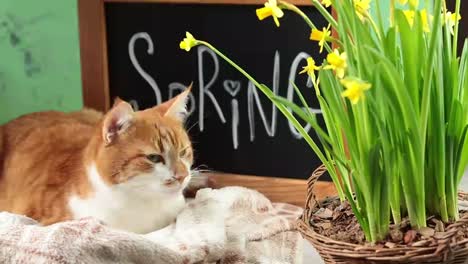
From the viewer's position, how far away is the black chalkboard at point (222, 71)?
143 centimetres

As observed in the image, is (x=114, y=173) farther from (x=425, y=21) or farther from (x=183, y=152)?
(x=425, y=21)

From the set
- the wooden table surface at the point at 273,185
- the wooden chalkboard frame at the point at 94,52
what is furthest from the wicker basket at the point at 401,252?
the wooden chalkboard frame at the point at 94,52

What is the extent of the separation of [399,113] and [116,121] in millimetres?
557

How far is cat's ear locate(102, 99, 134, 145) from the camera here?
4.00 feet

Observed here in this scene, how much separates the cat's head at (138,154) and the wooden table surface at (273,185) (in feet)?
0.74

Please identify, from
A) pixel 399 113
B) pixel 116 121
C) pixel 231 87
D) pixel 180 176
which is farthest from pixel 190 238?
pixel 399 113

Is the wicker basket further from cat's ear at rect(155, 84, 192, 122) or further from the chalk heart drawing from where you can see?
the chalk heart drawing

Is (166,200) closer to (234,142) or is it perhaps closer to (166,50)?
(234,142)

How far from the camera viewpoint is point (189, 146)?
1345 millimetres

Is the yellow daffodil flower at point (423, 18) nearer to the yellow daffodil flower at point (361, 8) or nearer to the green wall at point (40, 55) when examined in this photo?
the yellow daffodil flower at point (361, 8)

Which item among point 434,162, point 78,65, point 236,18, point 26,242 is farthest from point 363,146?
point 78,65

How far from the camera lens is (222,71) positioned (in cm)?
147

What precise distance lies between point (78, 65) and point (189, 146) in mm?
378

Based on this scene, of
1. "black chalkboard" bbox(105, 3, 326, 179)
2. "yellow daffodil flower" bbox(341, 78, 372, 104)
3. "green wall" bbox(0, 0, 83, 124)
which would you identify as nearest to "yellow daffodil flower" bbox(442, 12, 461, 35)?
"yellow daffodil flower" bbox(341, 78, 372, 104)
